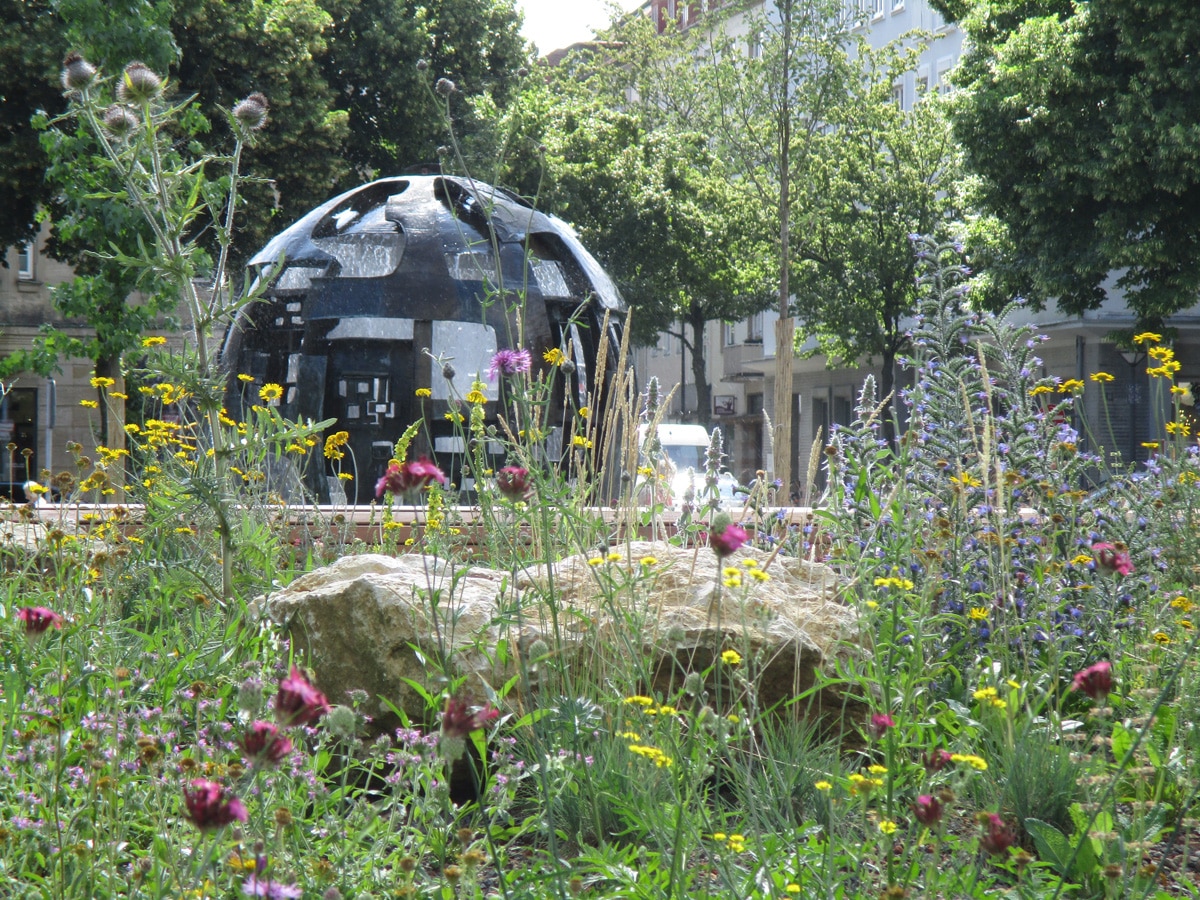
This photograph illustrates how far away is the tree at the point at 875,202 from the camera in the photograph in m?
30.3

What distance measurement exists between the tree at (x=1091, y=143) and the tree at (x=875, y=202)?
367 inches

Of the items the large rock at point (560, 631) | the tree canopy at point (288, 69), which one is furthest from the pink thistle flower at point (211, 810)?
the tree canopy at point (288, 69)

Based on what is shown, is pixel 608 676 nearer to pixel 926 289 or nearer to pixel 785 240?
pixel 926 289

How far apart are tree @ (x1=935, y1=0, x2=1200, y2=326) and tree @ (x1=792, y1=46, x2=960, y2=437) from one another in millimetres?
9318

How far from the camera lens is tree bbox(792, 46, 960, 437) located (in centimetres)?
3028

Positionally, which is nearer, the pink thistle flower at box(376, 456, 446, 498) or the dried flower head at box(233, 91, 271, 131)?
the pink thistle flower at box(376, 456, 446, 498)

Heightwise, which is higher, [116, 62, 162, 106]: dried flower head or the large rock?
[116, 62, 162, 106]: dried flower head

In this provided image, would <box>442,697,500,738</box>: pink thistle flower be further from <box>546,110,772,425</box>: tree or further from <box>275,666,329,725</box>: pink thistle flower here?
<box>546,110,772,425</box>: tree

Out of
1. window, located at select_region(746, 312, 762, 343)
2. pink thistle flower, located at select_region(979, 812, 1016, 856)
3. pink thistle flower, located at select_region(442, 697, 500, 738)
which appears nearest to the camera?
pink thistle flower, located at select_region(442, 697, 500, 738)

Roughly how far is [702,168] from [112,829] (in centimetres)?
3338

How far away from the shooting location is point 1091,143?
63.1 ft

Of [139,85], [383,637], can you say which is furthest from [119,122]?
[383,637]

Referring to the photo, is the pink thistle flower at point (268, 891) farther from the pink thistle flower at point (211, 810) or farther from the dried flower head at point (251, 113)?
the dried flower head at point (251, 113)

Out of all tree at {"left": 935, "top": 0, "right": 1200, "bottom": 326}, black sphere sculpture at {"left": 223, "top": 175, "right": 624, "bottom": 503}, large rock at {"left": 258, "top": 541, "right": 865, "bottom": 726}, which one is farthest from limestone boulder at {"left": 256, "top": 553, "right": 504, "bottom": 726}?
tree at {"left": 935, "top": 0, "right": 1200, "bottom": 326}
